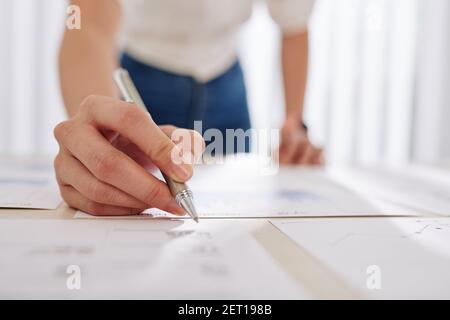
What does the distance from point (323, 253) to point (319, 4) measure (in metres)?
2.07

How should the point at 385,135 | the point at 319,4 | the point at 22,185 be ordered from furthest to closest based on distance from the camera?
the point at 385,135
the point at 319,4
the point at 22,185

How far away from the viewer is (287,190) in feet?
2.11

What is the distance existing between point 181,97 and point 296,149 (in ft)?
1.03

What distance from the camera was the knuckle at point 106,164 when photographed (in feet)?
1.42

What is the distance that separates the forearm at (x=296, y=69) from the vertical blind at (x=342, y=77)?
33.2 inches

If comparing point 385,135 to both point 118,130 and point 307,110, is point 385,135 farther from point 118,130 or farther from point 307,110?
point 118,130

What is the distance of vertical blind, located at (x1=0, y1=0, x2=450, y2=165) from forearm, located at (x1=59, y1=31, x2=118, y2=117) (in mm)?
1426

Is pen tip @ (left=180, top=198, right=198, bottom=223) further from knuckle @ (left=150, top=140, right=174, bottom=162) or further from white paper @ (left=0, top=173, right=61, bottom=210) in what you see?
white paper @ (left=0, top=173, right=61, bottom=210)

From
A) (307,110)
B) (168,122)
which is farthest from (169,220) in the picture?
(307,110)

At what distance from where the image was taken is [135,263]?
31 cm

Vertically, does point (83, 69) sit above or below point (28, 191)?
above

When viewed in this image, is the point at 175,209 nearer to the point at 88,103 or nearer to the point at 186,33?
the point at 88,103

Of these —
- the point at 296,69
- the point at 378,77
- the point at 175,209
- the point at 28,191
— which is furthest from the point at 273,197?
the point at 378,77

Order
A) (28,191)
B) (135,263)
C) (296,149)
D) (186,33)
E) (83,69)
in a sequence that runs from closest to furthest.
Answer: (135,263), (28,191), (83,69), (296,149), (186,33)
